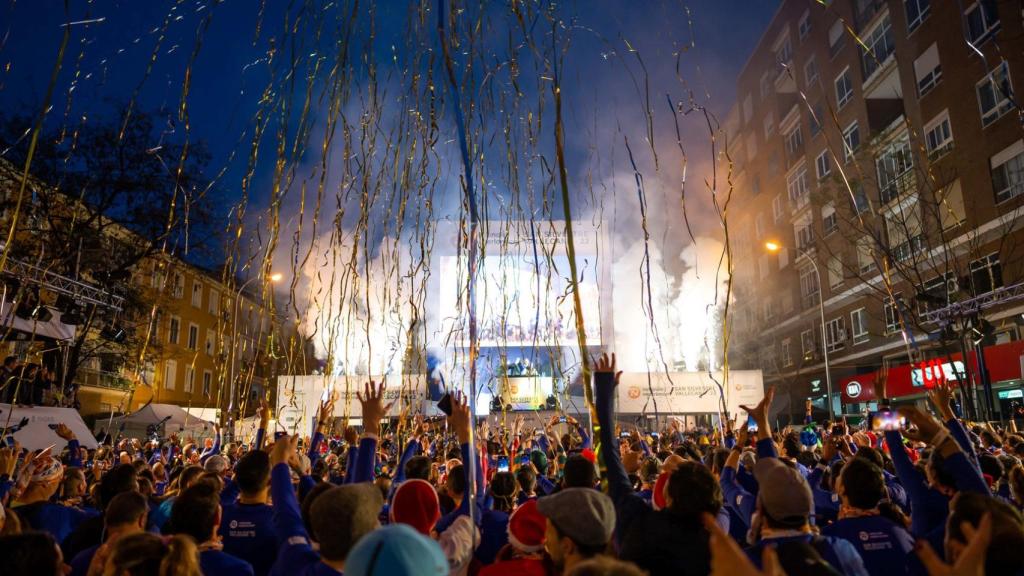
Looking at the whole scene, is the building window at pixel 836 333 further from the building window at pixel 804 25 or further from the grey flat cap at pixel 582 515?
the grey flat cap at pixel 582 515

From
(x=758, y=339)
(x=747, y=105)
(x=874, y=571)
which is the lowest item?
(x=874, y=571)

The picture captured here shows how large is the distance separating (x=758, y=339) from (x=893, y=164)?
18242mm

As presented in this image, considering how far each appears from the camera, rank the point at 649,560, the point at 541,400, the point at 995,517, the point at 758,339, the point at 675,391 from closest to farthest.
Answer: the point at 995,517
the point at 649,560
the point at 675,391
the point at 541,400
the point at 758,339

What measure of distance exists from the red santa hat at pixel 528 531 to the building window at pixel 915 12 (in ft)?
93.5

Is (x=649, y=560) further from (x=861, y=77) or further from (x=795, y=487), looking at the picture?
(x=861, y=77)

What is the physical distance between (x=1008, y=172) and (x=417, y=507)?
80.9ft

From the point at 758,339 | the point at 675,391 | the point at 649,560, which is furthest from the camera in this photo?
the point at 758,339

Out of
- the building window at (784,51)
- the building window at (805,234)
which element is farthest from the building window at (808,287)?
the building window at (784,51)

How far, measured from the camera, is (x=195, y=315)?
42562mm

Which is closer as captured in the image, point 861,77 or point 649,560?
point 649,560

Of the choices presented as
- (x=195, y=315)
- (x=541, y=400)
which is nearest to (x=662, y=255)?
Result: (x=541, y=400)

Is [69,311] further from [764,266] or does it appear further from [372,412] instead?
[764,266]

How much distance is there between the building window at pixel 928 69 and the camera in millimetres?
24891

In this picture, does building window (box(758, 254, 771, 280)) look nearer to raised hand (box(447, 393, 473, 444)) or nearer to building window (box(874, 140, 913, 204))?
building window (box(874, 140, 913, 204))
